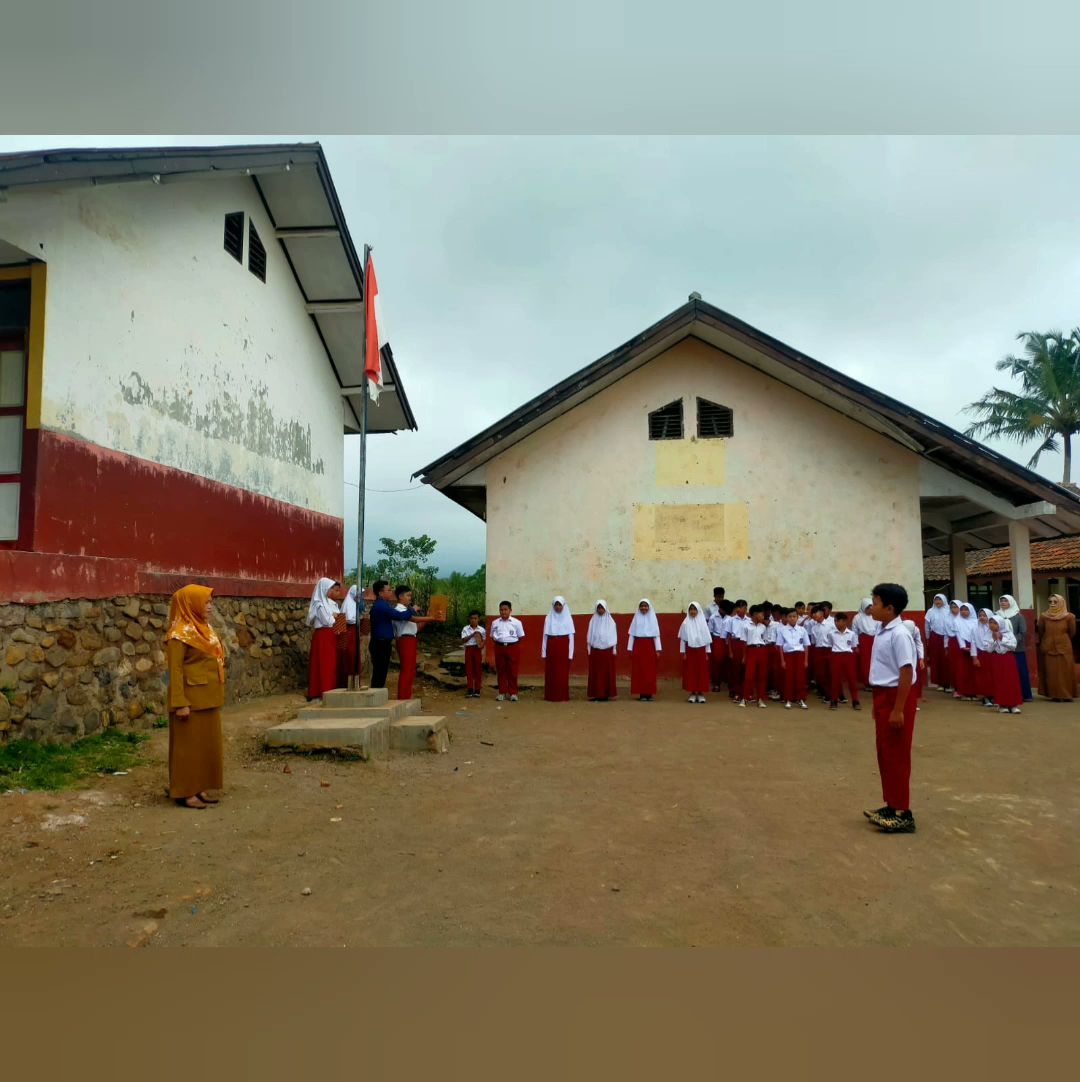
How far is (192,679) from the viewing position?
18.8ft

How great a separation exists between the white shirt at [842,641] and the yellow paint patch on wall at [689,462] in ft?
11.7

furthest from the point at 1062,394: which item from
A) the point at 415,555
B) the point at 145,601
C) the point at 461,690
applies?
the point at 145,601

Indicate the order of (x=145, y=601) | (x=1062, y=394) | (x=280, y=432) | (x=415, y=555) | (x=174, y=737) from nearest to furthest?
(x=174, y=737)
(x=145, y=601)
(x=280, y=432)
(x=415, y=555)
(x=1062, y=394)

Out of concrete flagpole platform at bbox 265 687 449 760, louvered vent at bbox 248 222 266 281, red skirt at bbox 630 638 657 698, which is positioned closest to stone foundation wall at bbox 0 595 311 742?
concrete flagpole platform at bbox 265 687 449 760

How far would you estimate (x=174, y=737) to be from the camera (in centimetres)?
569

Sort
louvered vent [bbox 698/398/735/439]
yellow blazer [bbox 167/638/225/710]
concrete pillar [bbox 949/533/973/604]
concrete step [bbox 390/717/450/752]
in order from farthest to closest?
concrete pillar [bbox 949/533/973/604] < louvered vent [bbox 698/398/735/439] < concrete step [bbox 390/717/450/752] < yellow blazer [bbox 167/638/225/710]

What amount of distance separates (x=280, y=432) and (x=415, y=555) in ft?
40.0

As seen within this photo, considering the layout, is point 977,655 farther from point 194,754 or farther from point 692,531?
point 194,754

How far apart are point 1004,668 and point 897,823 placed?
7.29 meters

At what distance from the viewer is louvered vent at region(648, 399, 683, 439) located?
14.4 meters

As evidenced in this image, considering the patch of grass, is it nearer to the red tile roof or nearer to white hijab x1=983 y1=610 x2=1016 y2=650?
white hijab x1=983 y1=610 x2=1016 y2=650

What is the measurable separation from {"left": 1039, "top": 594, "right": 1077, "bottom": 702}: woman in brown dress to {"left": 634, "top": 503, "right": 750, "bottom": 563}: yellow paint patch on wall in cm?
480

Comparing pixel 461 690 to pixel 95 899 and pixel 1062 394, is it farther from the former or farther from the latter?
pixel 1062 394

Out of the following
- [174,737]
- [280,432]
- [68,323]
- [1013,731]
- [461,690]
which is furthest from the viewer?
[461,690]
